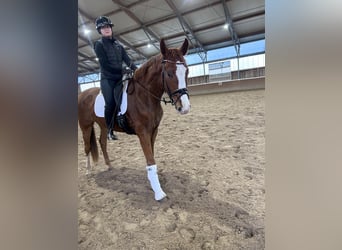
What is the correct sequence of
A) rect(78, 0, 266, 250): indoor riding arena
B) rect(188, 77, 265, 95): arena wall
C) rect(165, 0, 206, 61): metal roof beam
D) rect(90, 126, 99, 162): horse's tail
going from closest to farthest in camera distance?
rect(78, 0, 266, 250): indoor riding arena, rect(165, 0, 206, 61): metal roof beam, rect(90, 126, 99, 162): horse's tail, rect(188, 77, 265, 95): arena wall

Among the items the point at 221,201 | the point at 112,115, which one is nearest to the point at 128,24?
the point at 112,115

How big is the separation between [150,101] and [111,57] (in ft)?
0.63

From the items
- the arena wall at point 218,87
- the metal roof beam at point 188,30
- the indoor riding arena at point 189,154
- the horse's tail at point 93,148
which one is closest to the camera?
the indoor riding arena at point 189,154

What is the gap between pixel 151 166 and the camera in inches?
26.5

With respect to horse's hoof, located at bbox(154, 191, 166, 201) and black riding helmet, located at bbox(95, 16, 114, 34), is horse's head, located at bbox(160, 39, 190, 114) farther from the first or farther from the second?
horse's hoof, located at bbox(154, 191, 166, 201)

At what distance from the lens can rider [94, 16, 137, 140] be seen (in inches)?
22.1

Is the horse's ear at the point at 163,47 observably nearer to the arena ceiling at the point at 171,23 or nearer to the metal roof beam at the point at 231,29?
the arena ceiling at the point at 171,23

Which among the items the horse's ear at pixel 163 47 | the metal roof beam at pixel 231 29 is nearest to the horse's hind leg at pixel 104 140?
the horse's ear at pixel 163 47

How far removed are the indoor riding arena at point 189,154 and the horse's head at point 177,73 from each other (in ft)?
0.08

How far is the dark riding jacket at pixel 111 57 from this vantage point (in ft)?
1.94

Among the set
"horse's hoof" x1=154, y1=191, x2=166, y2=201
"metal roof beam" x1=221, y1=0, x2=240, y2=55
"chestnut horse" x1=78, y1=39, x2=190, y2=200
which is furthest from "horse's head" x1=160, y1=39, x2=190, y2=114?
"horse's hoof" x1=154, y1=191, x2=166, y2=201

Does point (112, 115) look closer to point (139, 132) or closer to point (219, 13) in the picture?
point (139, 132)
